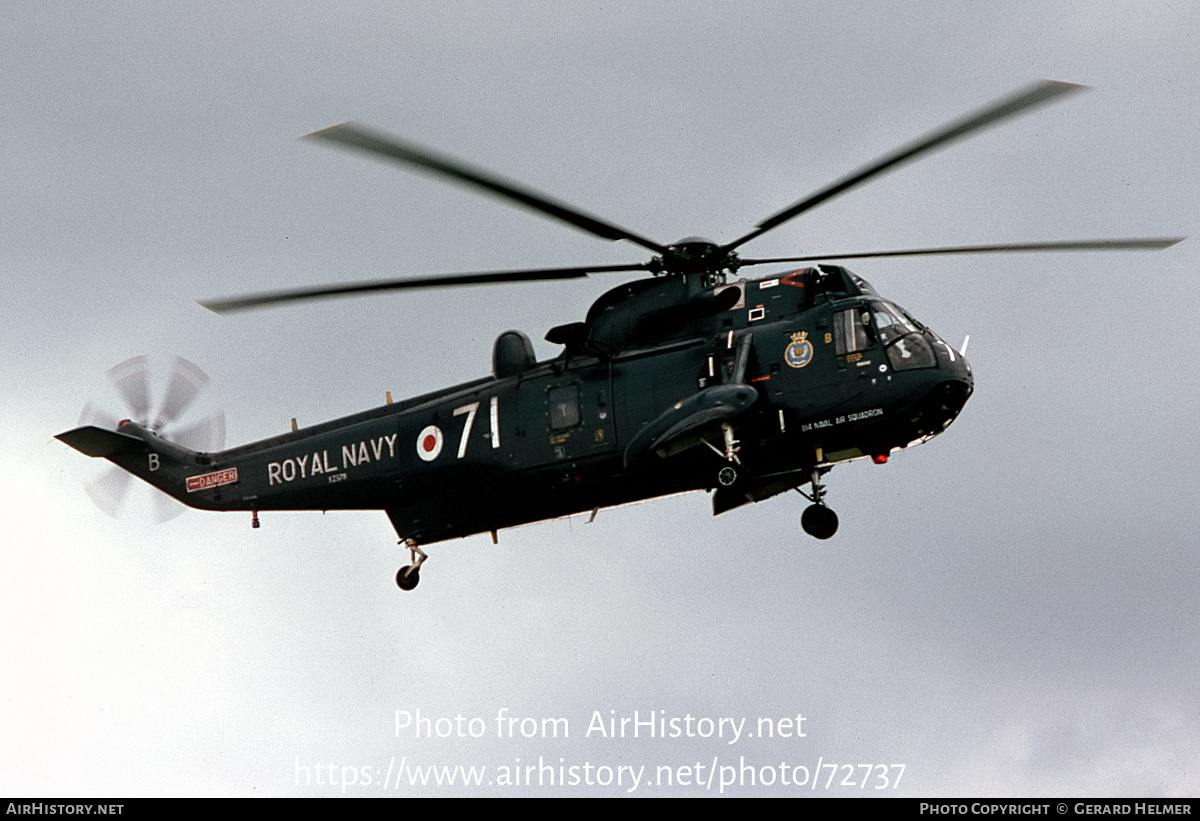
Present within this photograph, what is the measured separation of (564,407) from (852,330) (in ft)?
20.4

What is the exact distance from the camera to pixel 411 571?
113 feet

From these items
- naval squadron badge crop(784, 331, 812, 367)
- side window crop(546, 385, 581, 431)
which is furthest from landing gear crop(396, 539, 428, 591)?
naval squadron badge crop(784, 331, 812, 367)

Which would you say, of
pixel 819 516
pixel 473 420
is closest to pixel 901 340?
pixel 819 516

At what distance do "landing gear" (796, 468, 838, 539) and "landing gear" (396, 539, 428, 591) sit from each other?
9006 mm

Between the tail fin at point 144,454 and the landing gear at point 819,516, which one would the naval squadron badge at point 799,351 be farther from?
the tail fin at point 144,454

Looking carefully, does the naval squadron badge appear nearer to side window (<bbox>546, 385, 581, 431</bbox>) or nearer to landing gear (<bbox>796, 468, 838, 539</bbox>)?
landing gear (<bbox>796, 468, 838, 539</bbox>)

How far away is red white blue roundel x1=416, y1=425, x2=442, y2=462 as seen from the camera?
33469 mm

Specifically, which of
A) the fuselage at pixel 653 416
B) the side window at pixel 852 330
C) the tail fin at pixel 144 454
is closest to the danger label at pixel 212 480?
the tail fin at pixel 144 454

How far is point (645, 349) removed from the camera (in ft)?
103

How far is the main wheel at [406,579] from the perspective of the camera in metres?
34.4

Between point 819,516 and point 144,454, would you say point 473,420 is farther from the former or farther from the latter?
point 144,454
